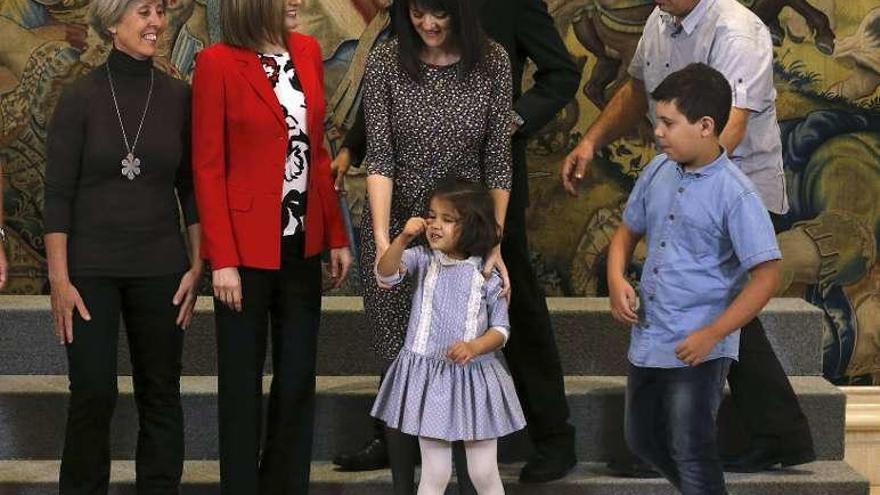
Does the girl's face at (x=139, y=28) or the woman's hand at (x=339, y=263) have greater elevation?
the girl's face at (x=139, y=28)

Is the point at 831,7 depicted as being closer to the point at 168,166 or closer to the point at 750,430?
the point at 750,430

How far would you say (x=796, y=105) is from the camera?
232 inches

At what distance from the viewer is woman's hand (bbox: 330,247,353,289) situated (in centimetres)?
469

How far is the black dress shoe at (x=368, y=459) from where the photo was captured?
5.11 metres

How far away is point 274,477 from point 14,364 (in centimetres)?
126

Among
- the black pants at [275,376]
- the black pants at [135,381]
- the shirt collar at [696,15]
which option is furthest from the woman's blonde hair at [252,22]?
the shirt collar at [696,15]

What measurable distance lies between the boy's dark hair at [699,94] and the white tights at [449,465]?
1.04 meters

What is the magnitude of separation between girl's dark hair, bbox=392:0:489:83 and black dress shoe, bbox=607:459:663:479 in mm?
1404

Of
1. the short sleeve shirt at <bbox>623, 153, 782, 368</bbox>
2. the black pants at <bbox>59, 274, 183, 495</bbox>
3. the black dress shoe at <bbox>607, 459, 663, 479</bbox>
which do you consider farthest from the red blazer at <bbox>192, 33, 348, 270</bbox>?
the black dress shoe at <bbox>607, 459, 663, 479</bbox>

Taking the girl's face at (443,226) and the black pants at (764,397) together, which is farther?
the black pants at (764,397)

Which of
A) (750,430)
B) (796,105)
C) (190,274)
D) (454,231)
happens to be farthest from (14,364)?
(796,105)

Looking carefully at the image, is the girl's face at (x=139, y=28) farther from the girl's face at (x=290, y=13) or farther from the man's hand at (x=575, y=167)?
the man's hand at (x=575, y=167)

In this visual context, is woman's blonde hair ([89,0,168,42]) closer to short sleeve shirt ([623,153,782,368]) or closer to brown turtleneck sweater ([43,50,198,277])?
brown turtleneck sweater ([43,50,198,277])

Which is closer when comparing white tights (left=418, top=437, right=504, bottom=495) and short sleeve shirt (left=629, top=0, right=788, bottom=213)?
white tights (left=418, top=437, right=504, bottom=495)
